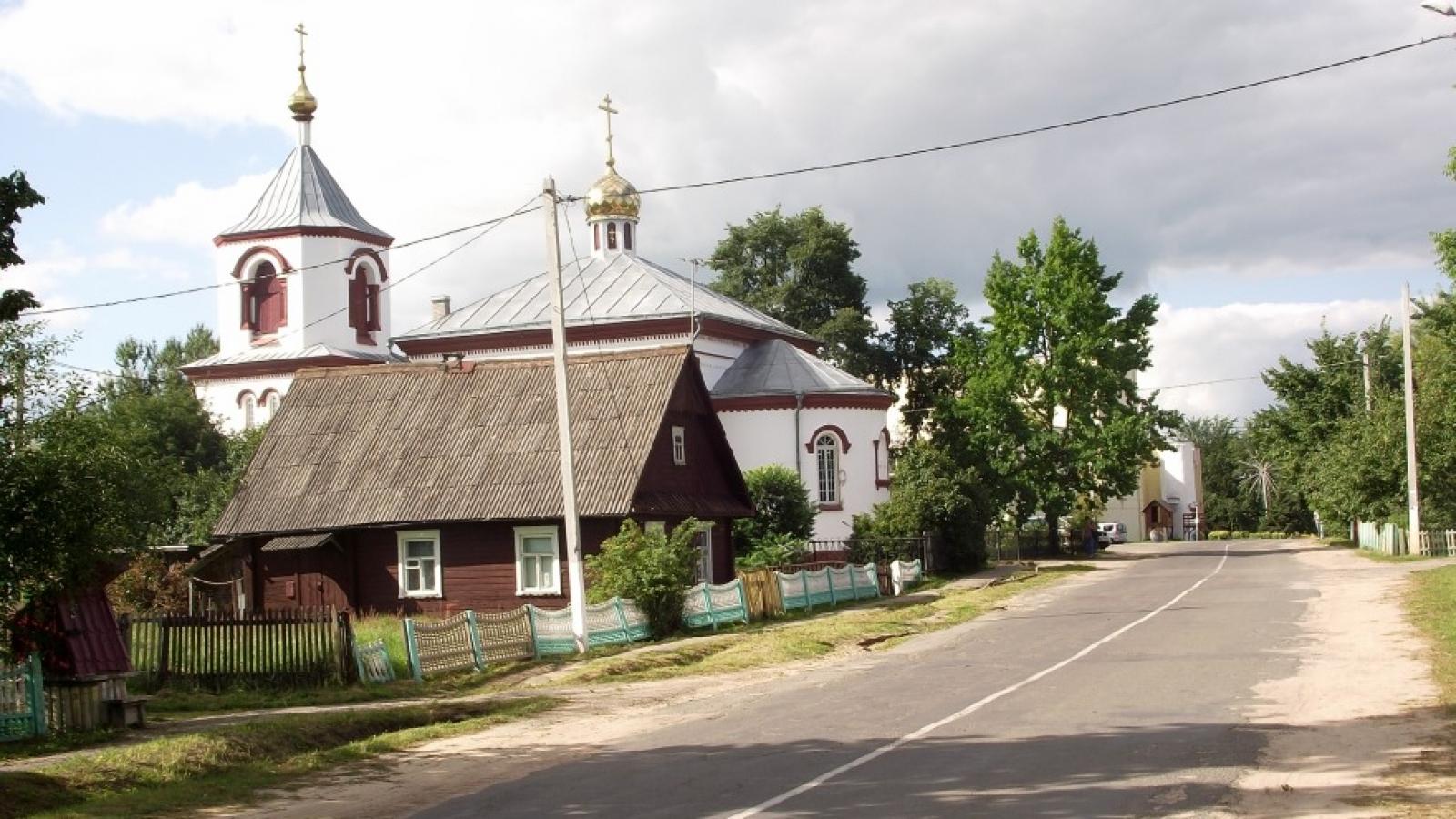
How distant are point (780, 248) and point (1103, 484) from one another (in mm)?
22871

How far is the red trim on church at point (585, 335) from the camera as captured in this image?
51344 mm

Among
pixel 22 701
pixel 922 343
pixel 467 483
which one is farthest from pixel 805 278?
pixel 22 701

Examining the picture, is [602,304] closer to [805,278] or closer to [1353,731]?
[805,278]

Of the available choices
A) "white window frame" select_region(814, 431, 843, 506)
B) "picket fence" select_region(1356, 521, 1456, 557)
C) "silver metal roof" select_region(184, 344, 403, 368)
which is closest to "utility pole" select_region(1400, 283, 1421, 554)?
"picket fence" select_region(1356, 521, 1456, 557)

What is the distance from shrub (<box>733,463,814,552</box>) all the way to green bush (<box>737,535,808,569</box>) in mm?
906

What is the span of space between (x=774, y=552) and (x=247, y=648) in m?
20.4

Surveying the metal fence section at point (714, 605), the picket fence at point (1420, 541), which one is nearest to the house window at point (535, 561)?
the metal fence section at point (714, 605)

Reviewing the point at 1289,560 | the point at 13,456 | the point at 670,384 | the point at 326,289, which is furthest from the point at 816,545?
the point at 13,456

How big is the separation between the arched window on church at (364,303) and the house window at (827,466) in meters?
20.2

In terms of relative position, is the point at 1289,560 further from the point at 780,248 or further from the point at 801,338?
the point at 780,248

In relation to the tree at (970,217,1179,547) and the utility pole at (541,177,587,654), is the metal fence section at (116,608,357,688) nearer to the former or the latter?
the utility pole at (541,177,587,654)

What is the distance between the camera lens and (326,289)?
58781 mm

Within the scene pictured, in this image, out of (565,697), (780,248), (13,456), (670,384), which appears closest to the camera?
(13,456)

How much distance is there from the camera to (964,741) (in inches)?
530
